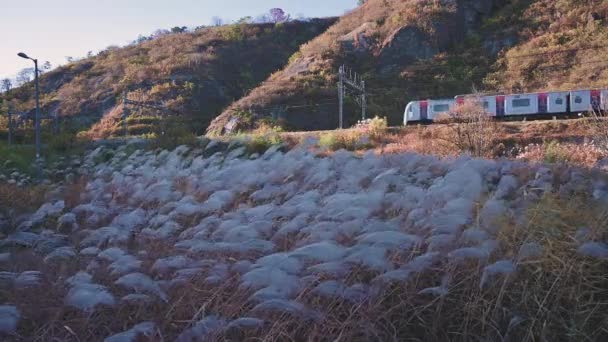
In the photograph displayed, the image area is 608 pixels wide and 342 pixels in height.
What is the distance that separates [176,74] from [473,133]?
37.3m

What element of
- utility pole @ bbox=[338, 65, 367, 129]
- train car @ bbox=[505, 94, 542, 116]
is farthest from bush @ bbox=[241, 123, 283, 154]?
utility pole @ bbox=[338, 65, 367, 129]

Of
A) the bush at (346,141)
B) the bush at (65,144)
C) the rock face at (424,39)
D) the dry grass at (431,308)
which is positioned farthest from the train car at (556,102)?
the dry grass at (431,308)

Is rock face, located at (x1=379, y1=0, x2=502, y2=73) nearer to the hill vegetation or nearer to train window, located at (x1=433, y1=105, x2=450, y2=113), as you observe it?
the hill vegetation

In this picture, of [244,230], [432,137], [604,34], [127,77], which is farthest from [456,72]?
[244,230]

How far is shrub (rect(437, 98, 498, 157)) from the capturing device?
15195mm

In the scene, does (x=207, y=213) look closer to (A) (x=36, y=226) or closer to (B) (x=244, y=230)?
(B) (x=244, y=230)

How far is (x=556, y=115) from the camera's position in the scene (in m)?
26.1

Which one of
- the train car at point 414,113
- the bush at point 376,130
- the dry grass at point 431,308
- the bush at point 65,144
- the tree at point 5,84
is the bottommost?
the dry grass at point 431,308

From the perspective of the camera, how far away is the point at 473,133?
15.6 m

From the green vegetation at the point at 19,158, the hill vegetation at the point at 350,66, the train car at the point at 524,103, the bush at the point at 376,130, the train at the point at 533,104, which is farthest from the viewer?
the hill vegetation at the point at 350,66

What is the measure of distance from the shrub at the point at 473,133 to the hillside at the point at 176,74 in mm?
A: 22712

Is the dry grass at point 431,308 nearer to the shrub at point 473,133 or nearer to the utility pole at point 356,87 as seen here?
the shrub at point 473,133

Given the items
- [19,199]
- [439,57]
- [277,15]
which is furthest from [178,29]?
[19,199]

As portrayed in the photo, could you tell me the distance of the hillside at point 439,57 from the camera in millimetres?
36000
